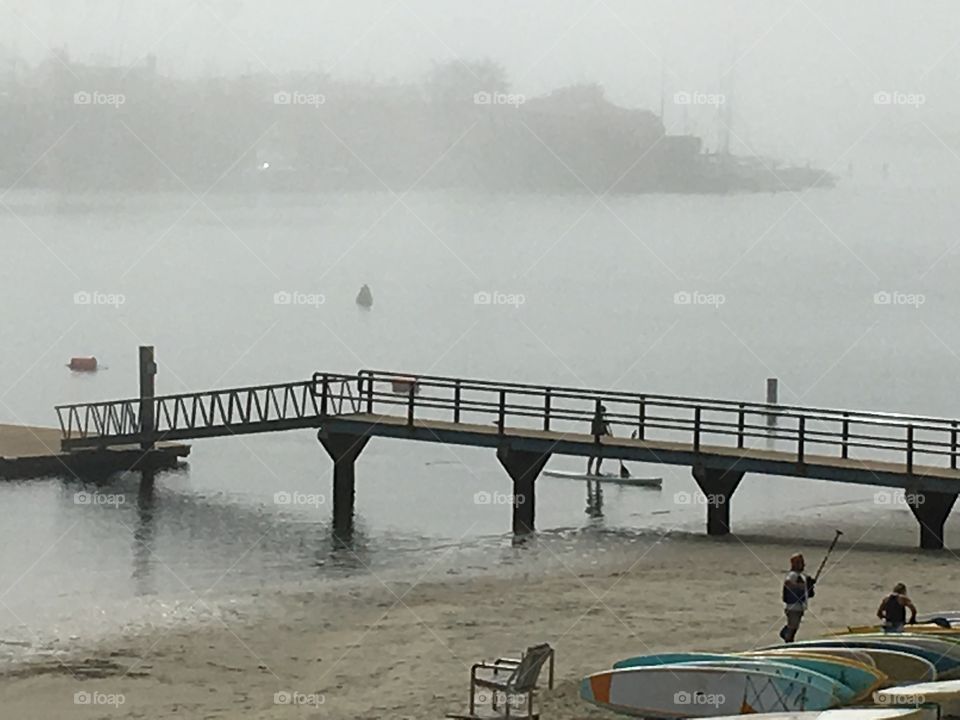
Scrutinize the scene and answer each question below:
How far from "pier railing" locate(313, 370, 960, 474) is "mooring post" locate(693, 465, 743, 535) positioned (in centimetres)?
43

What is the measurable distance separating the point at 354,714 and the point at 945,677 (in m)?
5.76

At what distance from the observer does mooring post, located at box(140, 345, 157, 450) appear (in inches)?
1406

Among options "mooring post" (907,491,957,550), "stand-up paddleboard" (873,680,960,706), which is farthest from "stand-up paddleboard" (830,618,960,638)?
"mooring post" (907,491,957,550)

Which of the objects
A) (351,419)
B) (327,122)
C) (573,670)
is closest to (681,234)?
(327,122)

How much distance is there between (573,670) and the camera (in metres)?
18.5

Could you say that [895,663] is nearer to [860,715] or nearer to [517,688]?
[860,715]

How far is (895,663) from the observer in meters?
16.7

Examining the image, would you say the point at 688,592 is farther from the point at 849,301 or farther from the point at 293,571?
the point at 849,301
